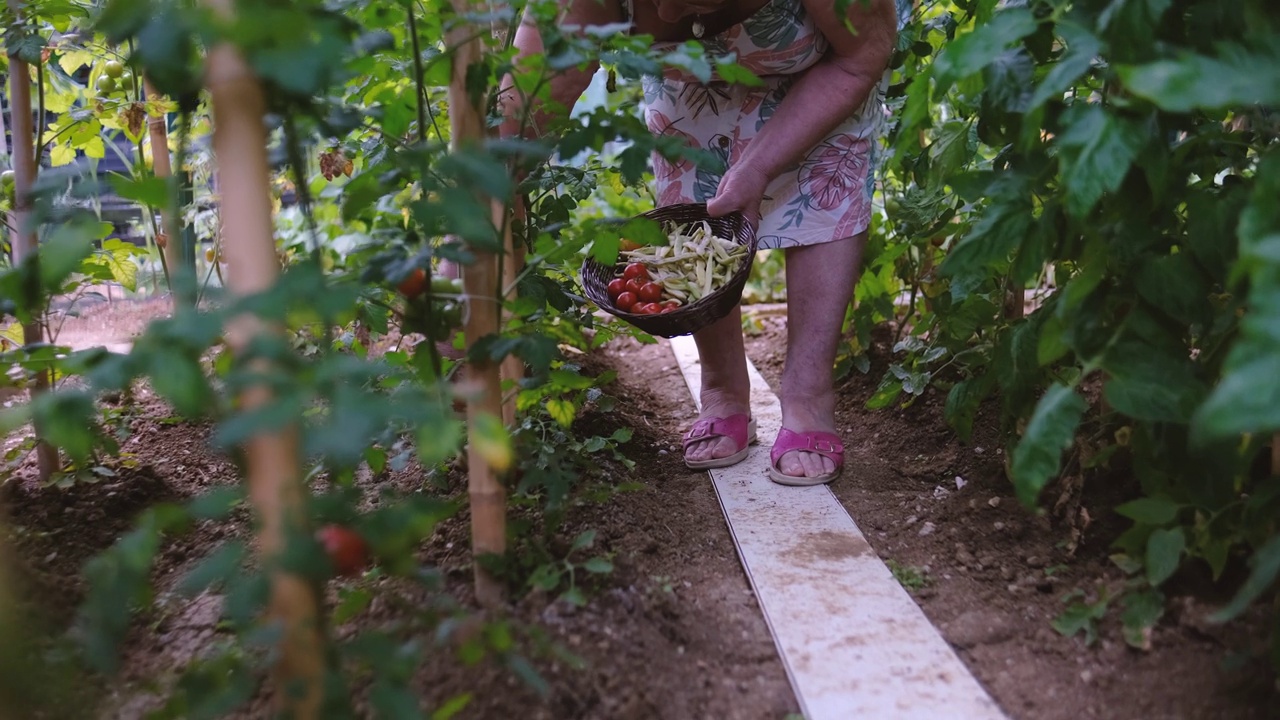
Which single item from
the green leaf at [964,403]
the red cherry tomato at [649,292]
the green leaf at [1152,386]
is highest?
the red cherry tomato at [649,292]

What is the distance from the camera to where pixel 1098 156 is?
39.5 inches

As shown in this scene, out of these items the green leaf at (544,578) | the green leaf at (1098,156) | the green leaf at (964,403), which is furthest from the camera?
the green leaf at (964,403)

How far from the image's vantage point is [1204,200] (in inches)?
43.3

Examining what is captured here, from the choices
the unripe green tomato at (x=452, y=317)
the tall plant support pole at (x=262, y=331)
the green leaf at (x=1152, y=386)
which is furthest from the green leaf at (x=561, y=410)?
the green leaf at (x=1152, y=386)

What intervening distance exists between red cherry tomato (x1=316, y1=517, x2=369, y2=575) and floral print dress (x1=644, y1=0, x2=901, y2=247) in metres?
1.32

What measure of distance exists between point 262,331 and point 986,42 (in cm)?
85

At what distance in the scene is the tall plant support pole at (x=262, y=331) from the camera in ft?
2.62

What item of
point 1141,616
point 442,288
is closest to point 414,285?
point 442,288

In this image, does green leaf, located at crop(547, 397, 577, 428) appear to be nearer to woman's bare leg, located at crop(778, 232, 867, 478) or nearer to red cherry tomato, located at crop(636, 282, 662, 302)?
red cherry tomato, located at crop(636, 282, 662, 302)

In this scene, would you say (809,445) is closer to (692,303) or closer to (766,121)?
(692,303)

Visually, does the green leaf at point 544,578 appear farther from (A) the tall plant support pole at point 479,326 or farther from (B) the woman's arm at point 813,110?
(B) the woman's arm at point 813,110

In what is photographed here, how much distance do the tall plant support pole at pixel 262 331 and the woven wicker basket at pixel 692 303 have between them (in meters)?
0.91

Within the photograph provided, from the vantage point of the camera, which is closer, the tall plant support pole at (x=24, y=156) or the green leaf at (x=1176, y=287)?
the green leaf at (x=1176, y=287)

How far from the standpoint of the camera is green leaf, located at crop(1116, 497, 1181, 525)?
3.94 feet
